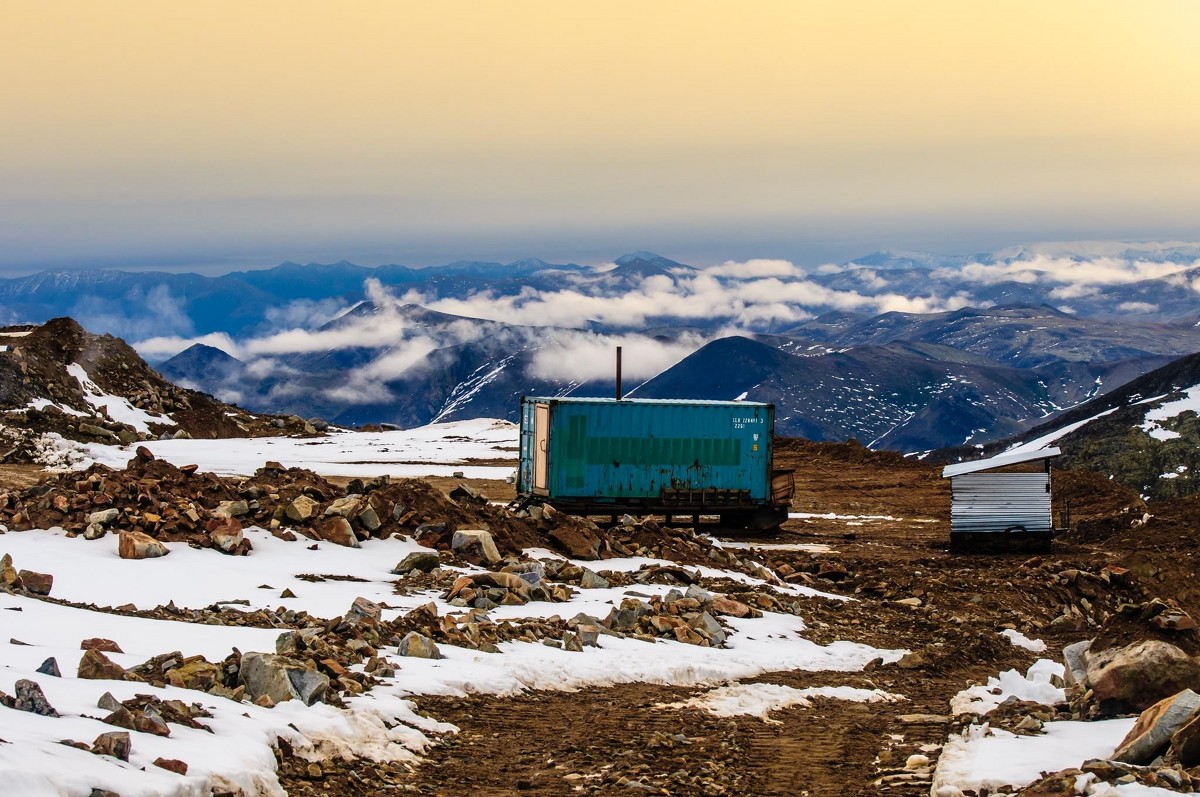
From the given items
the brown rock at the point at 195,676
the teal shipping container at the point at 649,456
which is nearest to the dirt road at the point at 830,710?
the brown rock at the point at 195,676

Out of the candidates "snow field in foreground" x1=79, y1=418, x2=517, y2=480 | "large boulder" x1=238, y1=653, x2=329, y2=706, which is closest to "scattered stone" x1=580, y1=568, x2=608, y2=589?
"large boulder" x1=238, y1=653, x2=329, y2=706

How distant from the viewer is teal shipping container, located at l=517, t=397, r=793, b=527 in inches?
1318

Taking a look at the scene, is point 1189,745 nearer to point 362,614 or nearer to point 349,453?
point 362,614

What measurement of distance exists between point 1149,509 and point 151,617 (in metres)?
31.9

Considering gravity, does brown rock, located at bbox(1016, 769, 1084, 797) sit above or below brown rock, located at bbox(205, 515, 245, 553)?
above

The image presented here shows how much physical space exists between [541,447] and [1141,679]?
23.8 meters

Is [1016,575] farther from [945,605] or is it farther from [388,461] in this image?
[388,461]

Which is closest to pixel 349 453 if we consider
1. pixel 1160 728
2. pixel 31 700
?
pixel 31 700

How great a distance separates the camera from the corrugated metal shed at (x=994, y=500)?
31875 millimetres

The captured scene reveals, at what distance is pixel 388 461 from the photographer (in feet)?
196

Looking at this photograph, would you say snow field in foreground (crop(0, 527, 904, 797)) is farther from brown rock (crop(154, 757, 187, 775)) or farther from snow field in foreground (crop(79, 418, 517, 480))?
snow field in foreground (crop(79, 418, 517, 480))

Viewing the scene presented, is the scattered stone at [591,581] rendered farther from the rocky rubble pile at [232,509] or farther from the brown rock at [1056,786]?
the brown rock at [1056,786]

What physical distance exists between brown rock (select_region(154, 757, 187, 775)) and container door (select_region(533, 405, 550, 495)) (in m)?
24.9

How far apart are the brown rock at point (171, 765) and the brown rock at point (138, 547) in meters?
11.6
